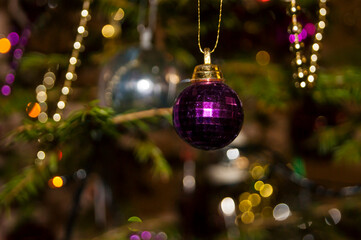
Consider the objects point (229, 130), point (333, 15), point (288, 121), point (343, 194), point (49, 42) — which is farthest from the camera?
point (288, 121)

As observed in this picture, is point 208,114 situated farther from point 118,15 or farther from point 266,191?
point 266,191

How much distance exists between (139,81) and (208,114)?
0.36 m

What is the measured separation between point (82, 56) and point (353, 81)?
0.67m

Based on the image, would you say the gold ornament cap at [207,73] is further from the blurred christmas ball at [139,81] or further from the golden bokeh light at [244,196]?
the golden bokeh light at [244,196]

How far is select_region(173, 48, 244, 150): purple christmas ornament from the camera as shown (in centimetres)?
51

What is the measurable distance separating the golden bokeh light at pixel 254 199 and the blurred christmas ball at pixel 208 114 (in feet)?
3.71

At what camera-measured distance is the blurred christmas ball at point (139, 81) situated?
846 millimetres

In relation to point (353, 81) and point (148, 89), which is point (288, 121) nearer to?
point (353, 81)

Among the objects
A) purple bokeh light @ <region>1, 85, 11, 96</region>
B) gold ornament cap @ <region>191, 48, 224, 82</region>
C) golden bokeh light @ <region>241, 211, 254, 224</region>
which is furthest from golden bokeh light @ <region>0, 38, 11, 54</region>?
gold ornament cap @ <region>191, 48, 224, 82</region>

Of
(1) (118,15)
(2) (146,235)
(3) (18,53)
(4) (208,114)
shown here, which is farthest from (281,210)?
(4) (208,114)

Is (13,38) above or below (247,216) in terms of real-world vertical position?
above

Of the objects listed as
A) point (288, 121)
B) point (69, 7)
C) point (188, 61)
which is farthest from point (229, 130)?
point (288, 121)

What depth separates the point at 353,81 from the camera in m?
0.89

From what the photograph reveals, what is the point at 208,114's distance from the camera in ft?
1.68
